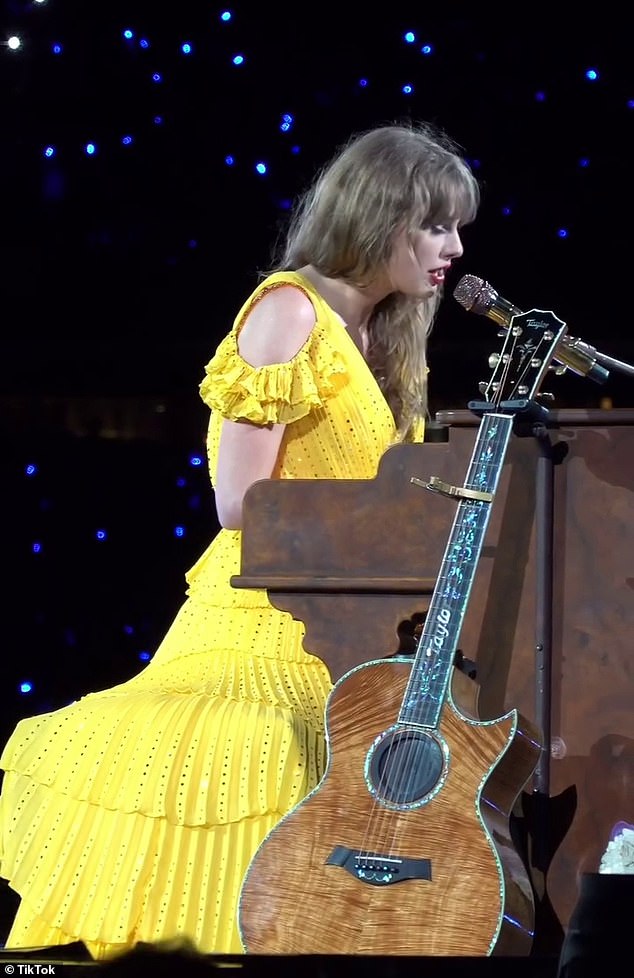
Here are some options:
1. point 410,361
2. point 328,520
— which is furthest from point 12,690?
point 328,520

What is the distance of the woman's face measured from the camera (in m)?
2.30

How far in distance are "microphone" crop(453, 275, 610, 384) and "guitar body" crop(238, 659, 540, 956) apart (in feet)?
1.55

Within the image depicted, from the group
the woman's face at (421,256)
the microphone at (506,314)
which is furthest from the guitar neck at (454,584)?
the woman's face at (421,256)

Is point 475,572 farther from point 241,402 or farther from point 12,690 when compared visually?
point 12,690

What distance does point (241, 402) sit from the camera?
6.92 feet

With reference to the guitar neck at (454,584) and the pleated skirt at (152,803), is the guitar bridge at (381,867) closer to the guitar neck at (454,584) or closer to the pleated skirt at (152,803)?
the guitar neck at (454,584)

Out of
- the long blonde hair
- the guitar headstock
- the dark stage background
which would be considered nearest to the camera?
the guitar headstock

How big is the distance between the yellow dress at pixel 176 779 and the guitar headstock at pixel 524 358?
0.36 metres

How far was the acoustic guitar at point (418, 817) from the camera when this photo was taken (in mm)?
1543

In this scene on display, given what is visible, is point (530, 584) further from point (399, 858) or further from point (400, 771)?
point (399, 858)

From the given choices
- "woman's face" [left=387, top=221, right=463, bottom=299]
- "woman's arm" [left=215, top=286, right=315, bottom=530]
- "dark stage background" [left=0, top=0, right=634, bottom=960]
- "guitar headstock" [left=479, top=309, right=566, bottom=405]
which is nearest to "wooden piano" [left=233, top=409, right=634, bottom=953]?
"guitar headstock" [left=479, top=309, right=566, bottom=405]

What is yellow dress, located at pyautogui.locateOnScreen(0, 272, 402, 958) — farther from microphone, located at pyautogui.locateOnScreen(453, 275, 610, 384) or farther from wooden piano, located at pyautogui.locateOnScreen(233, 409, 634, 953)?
microphone, located at pyautogui.locateOnScreen(453, 275, 610, 384)

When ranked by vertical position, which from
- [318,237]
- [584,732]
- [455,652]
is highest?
[318,237]

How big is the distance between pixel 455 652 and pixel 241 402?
0.59 m
